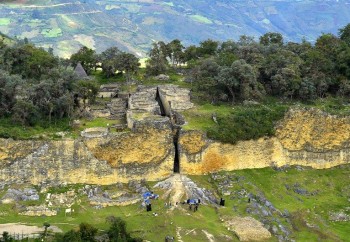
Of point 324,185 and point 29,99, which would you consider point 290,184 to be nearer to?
point 324,185

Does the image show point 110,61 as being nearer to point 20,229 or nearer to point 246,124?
point 246,124

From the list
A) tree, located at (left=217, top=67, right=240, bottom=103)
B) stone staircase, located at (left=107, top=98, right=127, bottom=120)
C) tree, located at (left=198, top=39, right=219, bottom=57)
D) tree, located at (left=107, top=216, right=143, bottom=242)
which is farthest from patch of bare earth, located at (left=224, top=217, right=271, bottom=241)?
tree, located at (left=198, top=39, right=219, bottom=57)

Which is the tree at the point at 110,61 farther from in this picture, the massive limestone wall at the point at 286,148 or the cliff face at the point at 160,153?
the massive limestone wall at the point at 286,148

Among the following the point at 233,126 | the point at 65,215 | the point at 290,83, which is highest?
the point at 290,83

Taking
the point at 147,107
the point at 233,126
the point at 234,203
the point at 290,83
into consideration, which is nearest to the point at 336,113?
the point at 290,83

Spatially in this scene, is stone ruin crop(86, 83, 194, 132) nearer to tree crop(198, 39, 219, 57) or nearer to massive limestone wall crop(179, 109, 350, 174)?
massive limestone wall crop(179, 109, 350, 174)

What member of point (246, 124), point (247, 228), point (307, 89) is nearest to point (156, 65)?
point (307, 89)

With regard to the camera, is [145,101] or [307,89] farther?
[307,89]
